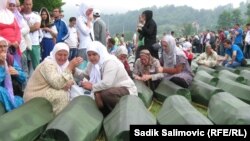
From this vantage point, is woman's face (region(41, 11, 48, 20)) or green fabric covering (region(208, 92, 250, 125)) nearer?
green fabric covering (region(208, 92, 250, 125))

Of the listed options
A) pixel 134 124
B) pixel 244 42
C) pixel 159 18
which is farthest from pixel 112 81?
pixel 159 18

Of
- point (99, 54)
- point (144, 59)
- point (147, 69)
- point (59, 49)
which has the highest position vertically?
point (59, 49)

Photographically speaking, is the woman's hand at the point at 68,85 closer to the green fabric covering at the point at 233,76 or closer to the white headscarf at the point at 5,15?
the white headscarf at the point at 5,15

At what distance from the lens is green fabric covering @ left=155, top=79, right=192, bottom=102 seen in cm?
736

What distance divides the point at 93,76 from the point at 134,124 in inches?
89.3

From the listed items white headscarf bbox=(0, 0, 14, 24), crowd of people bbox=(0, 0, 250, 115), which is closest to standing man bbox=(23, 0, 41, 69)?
crowd of people bbox=(0, 0, 250, 115)

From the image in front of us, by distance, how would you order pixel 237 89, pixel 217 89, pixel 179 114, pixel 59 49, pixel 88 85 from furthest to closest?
pixel 237 89 → pixel 217 89 → pixel 88 85 → pixel 59 49 → pixel 179 114

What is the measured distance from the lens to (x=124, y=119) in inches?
185

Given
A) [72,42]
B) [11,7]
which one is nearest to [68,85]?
[11,7]

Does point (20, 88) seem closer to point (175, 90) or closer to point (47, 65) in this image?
point (47, 65)

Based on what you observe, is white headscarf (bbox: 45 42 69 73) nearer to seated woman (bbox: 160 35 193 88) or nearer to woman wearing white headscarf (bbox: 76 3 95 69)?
woman wearing white headscarf (bbox: 76 3 95 69)

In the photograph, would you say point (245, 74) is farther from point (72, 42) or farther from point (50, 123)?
point (50, 123)

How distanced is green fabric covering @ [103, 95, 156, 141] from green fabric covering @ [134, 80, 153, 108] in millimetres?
1417

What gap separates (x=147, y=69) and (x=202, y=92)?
47.3 inches
